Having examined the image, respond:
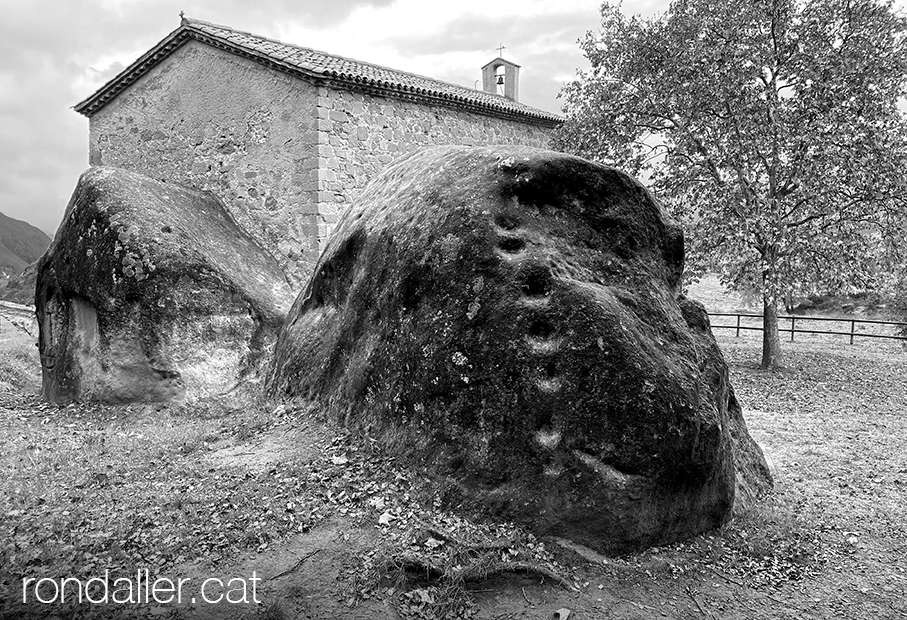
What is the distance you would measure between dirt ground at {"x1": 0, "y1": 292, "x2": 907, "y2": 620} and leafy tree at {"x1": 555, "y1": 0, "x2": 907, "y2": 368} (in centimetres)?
891

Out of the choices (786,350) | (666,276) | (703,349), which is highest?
(666,276)

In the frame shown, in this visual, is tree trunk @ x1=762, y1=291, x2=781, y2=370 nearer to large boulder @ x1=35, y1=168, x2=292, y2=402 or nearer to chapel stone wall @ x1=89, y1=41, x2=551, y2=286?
chapel stone wall @ x1=89, y1=41, x2=551, y2=286

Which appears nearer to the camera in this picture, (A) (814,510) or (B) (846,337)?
(A) (814,510)

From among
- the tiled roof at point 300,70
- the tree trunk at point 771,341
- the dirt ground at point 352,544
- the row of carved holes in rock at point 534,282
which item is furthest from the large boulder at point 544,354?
the tree trunk at point 771,341

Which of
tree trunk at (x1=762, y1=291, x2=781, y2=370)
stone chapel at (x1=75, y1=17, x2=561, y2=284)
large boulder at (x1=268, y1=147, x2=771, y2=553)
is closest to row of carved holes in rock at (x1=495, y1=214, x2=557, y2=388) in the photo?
large boulder at (x1=268, y1=147, x2=771, y2=553)

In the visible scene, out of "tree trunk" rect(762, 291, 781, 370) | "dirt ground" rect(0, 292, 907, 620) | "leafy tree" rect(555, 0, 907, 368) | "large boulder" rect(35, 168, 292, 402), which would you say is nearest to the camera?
"dirt ground" rect(0, 292, 907, 620)

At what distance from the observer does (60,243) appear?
32.9 ft

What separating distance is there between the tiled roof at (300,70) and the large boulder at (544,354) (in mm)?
9273

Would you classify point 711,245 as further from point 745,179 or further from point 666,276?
point 666,276

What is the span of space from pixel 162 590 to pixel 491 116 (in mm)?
16389

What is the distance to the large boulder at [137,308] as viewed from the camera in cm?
907

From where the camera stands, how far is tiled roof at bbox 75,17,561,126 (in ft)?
45.2

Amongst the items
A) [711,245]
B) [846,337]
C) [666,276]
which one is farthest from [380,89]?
[846,337]

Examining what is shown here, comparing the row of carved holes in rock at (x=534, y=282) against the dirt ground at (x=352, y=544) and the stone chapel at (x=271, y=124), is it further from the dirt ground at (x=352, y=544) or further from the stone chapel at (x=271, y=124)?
the stone chapel at (x=271, y=124)
